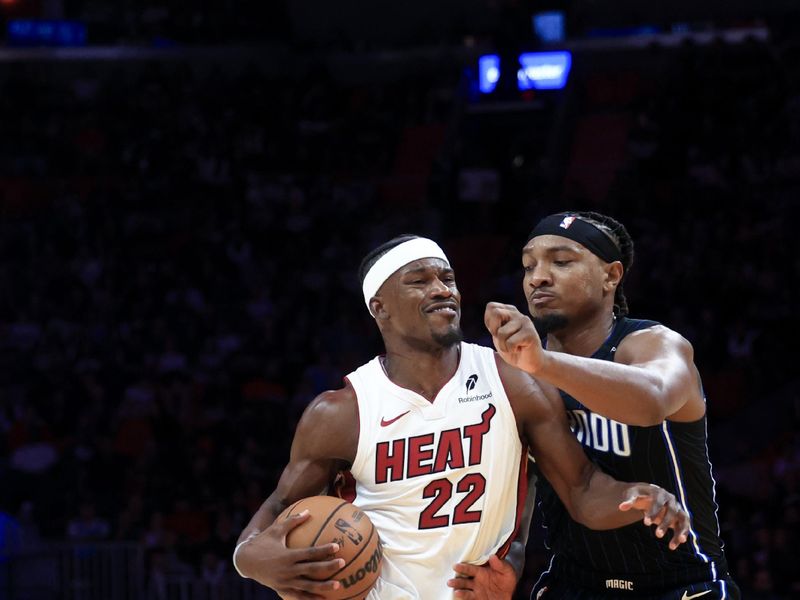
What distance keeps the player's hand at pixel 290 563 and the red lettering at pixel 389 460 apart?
37 centimetres

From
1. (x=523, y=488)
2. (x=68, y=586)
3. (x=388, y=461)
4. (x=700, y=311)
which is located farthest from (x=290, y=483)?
(x=700, y=311)

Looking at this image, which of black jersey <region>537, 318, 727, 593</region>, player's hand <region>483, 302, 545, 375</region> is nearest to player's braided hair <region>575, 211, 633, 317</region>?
black jersey <region>537, 318, 727, 593</region>

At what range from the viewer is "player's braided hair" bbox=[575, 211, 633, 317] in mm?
4812

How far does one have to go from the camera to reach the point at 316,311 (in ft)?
48.0

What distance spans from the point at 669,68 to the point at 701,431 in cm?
1399

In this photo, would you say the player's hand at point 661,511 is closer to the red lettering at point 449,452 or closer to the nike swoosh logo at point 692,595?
the nike swoosh logo at point 692,595

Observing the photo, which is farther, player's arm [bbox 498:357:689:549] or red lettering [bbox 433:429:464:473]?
red lettering [bbox 433:429:464:473]

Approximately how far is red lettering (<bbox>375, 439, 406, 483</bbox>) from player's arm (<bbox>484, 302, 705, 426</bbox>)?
0.90 m

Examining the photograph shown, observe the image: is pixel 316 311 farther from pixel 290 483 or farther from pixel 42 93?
pixel 290 483

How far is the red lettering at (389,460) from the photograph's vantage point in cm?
449

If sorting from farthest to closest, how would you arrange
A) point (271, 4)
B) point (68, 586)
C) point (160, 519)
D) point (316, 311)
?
point (271, 4) → point (316, 311) → point (160, 519) → point (68, 586)

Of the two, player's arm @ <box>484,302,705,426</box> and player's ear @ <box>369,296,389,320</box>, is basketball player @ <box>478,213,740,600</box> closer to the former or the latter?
player's arm @ <box>484,302,705,426</box>

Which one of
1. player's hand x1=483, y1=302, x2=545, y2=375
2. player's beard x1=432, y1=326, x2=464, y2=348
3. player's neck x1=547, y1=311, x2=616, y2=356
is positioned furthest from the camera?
player's neck x1=547, y1=311, x2=616, y2=356

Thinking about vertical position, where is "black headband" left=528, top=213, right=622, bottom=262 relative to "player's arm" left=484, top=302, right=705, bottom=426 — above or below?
above
